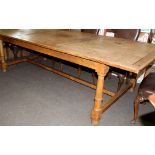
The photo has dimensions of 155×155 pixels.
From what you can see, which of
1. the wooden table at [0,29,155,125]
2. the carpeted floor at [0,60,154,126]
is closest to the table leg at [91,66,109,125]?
the wooden table at [0,29,155,125]

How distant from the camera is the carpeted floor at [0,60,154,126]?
2.00m

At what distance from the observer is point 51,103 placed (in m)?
2.30

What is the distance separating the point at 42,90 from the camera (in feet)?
8.51

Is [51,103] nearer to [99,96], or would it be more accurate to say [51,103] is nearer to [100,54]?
[99,96]

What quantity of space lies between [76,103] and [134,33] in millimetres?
1328

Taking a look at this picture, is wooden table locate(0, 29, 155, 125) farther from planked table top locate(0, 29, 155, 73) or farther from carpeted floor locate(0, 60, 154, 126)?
carpeted floor locate(0, 60, 154, 126)

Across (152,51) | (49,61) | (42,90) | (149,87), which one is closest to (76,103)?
(42,90)

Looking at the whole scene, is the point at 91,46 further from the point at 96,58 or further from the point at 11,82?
the point at 11,82

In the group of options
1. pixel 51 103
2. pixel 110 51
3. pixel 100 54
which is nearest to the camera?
pixel 100 54

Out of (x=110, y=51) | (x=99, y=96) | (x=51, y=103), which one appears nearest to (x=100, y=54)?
(x=110, y=51)

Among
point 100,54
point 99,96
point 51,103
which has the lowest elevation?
point 51,103

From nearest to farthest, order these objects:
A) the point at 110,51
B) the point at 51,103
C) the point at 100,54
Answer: the point at 100,54 < the point at 110,51 < the point at 51,103

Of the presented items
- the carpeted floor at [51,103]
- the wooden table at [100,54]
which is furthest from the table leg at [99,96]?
the carpeted floor at [51,103]

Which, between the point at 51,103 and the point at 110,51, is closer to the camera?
the point at 110,51
